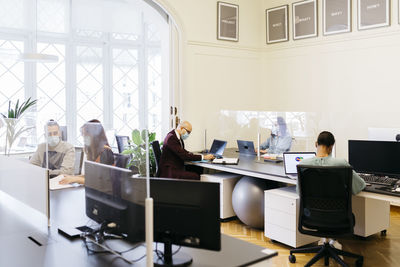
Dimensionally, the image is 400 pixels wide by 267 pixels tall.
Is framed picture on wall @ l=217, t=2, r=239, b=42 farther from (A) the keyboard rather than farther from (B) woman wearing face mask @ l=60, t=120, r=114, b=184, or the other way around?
(B) woman wearing face mask @ l=60, t=120, r=114, b=184

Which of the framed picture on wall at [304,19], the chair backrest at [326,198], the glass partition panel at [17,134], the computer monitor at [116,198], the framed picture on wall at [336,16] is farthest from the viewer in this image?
the framed picture on wall at [304,19]

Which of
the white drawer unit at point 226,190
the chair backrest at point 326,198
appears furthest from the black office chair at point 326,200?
the white drawer unit at point 226,190

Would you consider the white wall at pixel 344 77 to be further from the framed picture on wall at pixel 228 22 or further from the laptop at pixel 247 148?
the laptop at pixel 247 148

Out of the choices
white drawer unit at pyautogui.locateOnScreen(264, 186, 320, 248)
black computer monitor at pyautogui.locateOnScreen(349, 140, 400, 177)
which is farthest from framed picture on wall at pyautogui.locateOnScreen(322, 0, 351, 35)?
white drawer unit at pyautogui.locateOnScreen(264, 186, 320, 248)

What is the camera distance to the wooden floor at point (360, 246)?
3801mm

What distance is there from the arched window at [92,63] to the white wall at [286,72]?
1.73 feet

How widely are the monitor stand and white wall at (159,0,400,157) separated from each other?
174 inches

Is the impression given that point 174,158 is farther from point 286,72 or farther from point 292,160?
point 286,72

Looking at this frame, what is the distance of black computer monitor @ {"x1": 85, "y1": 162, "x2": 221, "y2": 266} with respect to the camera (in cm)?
173

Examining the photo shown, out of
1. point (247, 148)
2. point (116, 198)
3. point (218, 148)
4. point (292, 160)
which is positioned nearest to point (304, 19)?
point (247, 148)

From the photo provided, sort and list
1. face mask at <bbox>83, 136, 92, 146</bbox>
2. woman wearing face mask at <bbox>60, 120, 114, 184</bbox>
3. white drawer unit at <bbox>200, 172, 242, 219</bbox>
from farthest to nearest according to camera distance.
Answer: white drawer unit at <bbox>200, 172, 242, 219</bbox>, face mask at <bbox>83, 136, 92, 146</bbox>, woman wearing face mask at <bbox>60, 120, 114, 184</bbox>

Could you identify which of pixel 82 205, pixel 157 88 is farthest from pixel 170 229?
pixel 157 88

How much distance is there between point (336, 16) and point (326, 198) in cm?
399

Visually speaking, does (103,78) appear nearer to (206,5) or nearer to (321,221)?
(206,5)
